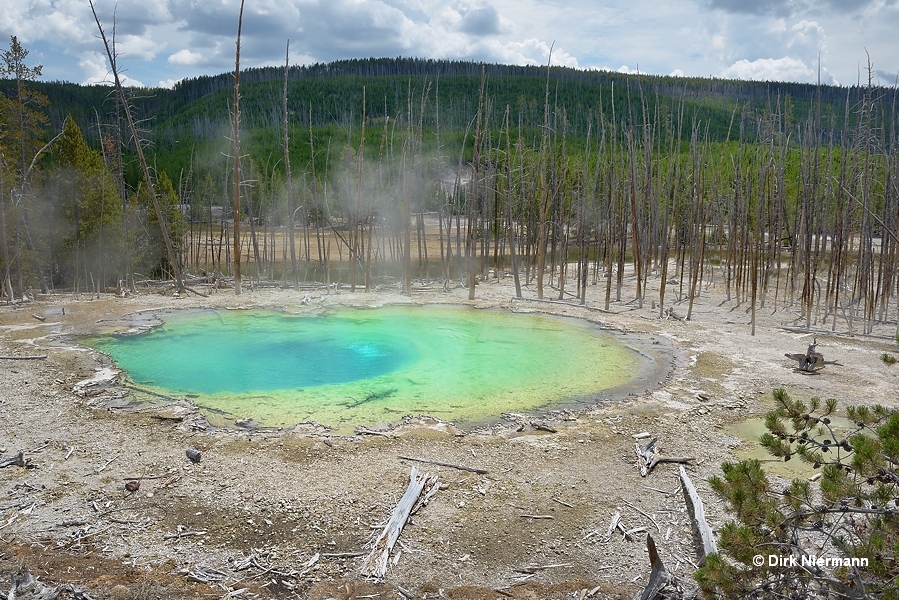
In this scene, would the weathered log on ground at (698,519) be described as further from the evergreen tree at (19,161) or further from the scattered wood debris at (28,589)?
the evergreen tree at (19,161)

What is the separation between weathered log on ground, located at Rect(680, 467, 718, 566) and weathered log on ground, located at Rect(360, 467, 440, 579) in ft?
7.94

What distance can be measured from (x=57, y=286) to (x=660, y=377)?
75.2ft

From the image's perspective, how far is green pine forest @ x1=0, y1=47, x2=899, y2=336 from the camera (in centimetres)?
1556

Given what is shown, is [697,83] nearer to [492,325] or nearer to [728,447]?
[492,325]

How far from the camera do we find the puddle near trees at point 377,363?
357 inches

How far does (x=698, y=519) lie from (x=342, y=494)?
3318 millimetres

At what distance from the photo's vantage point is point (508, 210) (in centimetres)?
1759

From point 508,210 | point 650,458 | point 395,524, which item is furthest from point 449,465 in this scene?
point 508,210

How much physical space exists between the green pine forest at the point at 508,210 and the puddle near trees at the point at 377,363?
3.07 metres

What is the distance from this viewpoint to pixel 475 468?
6.66 m

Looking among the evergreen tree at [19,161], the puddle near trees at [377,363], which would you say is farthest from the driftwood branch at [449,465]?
the evergreen tree at [19,161]

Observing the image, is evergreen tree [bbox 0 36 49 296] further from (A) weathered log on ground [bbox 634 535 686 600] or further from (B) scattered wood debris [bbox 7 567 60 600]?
(A) weathered log on ground [bbox 634 535 686 600]

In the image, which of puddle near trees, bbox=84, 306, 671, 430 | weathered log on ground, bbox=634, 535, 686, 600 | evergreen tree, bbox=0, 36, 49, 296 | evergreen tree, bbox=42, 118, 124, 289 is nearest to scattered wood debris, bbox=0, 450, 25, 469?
puddle near trees, bbox=84, 306, 671, 430

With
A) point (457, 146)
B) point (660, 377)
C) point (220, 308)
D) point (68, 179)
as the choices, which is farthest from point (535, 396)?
point (457, 146)
